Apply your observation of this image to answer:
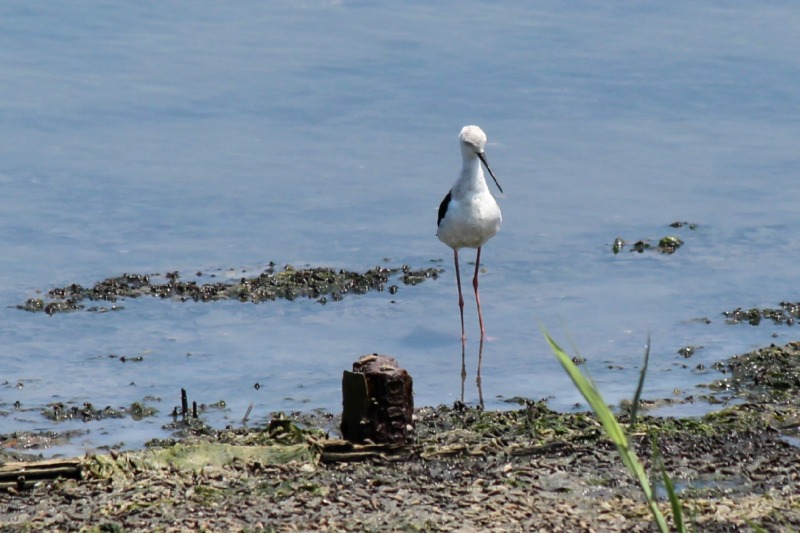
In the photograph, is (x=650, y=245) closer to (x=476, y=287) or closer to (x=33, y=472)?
(x=476, y=287)

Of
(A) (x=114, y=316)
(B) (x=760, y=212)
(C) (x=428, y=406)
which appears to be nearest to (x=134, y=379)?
(A) (x=114, y=316)

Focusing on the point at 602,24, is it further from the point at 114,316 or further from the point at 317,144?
the point at 114,316

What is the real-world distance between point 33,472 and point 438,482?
1.75 m

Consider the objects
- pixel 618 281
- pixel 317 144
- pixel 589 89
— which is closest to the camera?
pixel 618 281

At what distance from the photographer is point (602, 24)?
17.6m

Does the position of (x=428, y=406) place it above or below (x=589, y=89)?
below

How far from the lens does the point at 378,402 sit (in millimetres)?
6469

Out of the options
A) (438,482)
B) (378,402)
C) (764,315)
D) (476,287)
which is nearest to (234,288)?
(476,287)

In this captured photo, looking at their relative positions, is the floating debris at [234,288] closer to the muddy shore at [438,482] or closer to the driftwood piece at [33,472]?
the muddy shore at [438,482]

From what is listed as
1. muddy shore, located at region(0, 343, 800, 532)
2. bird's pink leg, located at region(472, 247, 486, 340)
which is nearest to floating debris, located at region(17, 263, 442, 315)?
bird's pink leg, located at region(472, 247, 486, 340)

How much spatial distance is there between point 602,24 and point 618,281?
7567 mm

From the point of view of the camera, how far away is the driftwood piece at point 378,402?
6.46m

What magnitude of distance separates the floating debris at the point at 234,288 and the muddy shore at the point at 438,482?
10.1ft

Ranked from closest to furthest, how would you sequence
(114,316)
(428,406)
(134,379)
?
(428,406) < (134,379) < (114,316)
